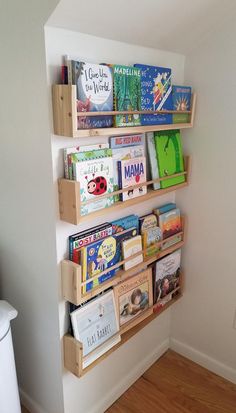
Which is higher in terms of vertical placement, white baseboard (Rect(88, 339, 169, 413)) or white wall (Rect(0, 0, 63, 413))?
white wall (Rect(0, 0, 63, 413))

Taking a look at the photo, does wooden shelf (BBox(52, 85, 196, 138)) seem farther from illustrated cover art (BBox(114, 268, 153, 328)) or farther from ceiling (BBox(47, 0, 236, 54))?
illustrated cover art (BBox(114, 268, 153, 328))

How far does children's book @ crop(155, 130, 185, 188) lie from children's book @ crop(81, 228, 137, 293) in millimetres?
335

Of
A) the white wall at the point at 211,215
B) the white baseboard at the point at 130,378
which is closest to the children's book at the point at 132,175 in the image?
the white wall at the point at 211,215

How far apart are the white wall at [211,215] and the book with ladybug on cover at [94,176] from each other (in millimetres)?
584

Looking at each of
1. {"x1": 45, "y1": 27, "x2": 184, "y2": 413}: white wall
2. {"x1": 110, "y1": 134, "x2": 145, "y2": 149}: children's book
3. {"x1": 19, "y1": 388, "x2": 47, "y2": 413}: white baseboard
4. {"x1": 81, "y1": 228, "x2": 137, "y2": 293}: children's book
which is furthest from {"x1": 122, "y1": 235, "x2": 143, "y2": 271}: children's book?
{"x1": 19, "y1": 388, "x2": 47, "y2": 413}: white baseboard

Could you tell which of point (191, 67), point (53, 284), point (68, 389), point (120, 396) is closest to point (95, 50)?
point (191, 67)

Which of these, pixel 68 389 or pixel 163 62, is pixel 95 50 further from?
pixel 68 389

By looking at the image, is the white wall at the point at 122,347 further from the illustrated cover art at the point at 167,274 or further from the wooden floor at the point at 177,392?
the illustrated cover art at the point at 167,274

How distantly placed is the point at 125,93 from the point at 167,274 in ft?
3.06

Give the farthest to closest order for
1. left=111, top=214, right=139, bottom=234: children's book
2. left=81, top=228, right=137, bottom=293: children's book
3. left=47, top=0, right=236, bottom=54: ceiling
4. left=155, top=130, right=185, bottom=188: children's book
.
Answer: left=155, top=130, right=185, bottom=188: children's book, left=111, top=214, right=139, bottom=234: children's book, left=81, top=228, right=137, bottom=293: children's book, left=47, top=0, right=236, bottom=54: ceiling

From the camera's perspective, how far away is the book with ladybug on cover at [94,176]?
1079mm

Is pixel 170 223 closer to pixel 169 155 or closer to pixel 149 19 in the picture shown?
pixel 169 155

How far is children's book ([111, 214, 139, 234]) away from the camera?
4.36 ft

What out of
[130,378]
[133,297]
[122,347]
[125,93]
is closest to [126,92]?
[125,93]
